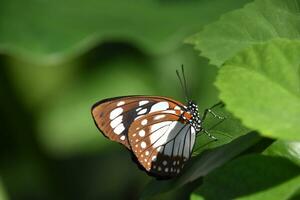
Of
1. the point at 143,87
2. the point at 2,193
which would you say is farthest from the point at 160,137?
the point at 143,87

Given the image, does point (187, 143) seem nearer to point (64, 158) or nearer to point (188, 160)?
point (188, 160)

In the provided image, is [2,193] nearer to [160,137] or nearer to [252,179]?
[160,137]

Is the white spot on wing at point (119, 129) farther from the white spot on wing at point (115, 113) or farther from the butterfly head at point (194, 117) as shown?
the butterfly head at point (194, 117)

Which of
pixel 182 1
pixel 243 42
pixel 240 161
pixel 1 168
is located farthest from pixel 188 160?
pixel 1 168

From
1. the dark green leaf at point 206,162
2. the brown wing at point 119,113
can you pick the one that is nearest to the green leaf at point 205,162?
the dark green leaf at point 206,162

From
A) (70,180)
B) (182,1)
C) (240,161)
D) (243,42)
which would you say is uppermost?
(182,1)

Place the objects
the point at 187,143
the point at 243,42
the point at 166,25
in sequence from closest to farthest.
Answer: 1. the point at 243,42
2. the point at 187,143
3. the point at 166,25

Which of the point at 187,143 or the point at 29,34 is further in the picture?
the point at 29,34
